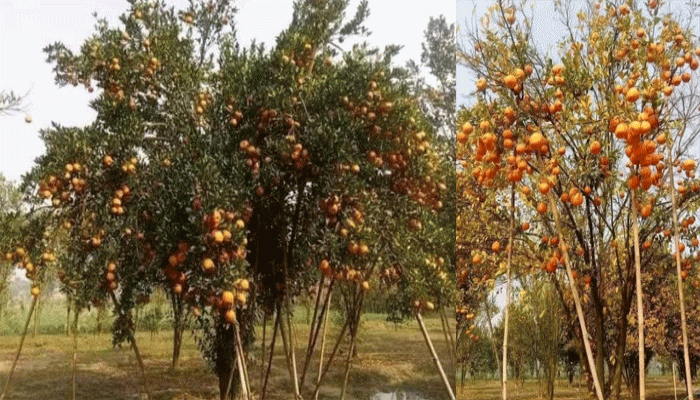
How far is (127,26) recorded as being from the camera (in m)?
3.99

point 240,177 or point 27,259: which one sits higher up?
point 240,177

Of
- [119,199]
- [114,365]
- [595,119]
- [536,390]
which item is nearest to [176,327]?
[114,365]

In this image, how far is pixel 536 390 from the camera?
7.57m

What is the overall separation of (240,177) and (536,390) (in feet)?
17.2

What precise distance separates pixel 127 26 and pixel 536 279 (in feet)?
9.24

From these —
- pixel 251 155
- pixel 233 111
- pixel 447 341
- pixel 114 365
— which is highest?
pixel 233 111

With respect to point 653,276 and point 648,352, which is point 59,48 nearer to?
point 653,276

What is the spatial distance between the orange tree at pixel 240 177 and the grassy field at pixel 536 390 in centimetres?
369

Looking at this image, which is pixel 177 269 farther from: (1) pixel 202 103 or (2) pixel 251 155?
(1) pixel 202 103

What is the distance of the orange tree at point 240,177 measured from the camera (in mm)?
3223

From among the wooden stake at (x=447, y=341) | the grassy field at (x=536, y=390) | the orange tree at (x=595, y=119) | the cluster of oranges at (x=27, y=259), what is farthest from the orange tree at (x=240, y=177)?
the grassy field at (x=536, y=390)

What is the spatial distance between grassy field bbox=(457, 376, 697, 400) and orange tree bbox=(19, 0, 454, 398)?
369cm

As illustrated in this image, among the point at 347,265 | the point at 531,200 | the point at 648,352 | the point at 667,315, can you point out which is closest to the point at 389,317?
the point at 347,265

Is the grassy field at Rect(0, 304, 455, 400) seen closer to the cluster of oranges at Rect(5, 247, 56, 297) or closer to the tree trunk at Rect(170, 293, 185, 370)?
the tree trunk at Rect(170, 293, 185, 370)
